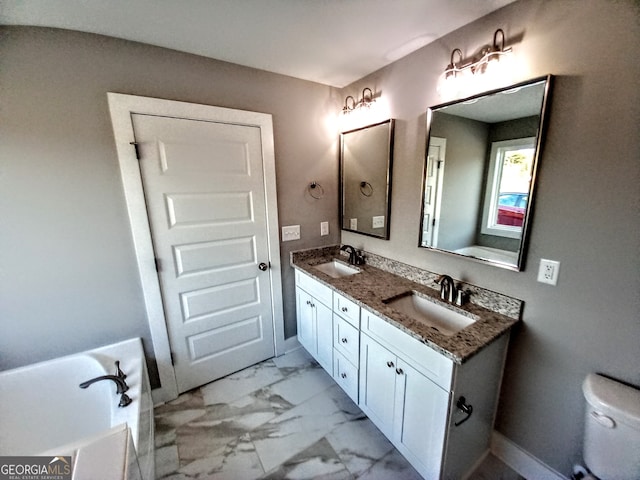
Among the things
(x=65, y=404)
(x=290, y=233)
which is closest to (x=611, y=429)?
(x=290, y=233)

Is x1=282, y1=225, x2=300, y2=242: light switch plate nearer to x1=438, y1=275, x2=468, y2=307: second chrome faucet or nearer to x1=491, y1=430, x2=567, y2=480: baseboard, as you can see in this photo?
x1=438, y1=275, x2=468, y2=307: second chrome faucet

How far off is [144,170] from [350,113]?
1676 millimetres

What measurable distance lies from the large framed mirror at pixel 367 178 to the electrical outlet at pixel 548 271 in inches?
38.3

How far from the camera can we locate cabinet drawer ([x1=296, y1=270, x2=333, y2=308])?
184 cm

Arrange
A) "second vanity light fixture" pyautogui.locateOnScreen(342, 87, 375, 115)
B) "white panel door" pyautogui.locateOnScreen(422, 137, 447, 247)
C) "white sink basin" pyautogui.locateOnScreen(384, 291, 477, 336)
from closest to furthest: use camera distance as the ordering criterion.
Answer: "white sink basin" pyautogui.locateOnScreen(384, 291, 477, 336) < "white panel door" pyautogui.locateOnScreen(422, 137, 447, 247) < "second vanity light fixture" pyautogui.locateOnScreen(342, 87, 375, 115)

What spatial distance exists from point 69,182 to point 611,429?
288 cm

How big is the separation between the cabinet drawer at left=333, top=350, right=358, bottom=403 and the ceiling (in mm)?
2097

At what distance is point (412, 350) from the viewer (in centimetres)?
122

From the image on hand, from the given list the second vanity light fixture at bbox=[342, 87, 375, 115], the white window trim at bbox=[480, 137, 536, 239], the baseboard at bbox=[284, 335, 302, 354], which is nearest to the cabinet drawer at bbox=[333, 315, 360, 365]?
the baseboard at bbox=[284, 335, 302, 354]

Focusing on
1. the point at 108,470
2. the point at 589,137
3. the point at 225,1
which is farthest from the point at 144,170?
the point at 589,137

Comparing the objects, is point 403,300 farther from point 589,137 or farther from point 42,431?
point 42,431

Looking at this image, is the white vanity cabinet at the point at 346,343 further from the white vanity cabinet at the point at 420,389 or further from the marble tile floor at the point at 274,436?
the marble tile floor at the point at 274,436

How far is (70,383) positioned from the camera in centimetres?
148

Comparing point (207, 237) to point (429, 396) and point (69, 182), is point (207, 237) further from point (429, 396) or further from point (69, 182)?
point (429, 396)
